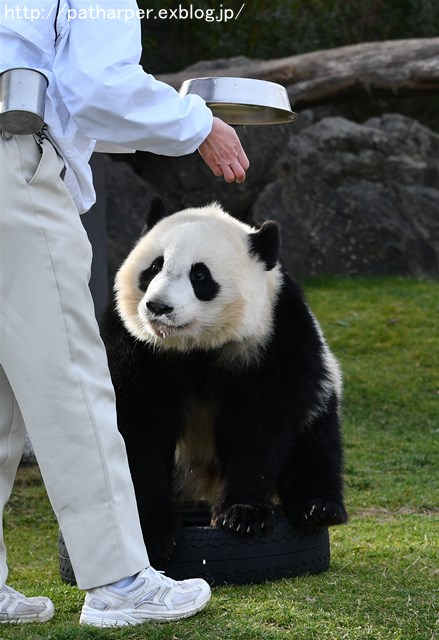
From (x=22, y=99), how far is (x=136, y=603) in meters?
1.32

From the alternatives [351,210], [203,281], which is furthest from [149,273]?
[351,210]

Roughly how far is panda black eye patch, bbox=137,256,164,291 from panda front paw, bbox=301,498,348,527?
932mm

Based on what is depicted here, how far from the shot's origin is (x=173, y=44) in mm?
13320

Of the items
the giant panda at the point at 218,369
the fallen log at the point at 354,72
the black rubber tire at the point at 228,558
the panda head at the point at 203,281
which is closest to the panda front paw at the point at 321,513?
the giant panda at the point at 218,369

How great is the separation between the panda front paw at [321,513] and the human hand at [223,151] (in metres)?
1.22

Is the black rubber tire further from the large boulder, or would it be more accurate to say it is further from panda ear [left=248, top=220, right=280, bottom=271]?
the large boulder

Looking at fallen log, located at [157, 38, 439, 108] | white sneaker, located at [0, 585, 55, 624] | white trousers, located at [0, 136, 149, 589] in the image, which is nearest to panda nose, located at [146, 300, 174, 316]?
white trousers, located at [0, 136, 149, 589]

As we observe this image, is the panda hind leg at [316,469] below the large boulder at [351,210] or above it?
above

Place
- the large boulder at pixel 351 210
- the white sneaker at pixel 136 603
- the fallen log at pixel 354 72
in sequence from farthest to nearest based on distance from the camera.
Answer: the large boulder at pixel 351 210, the fallen log at pixel 354 72, the white sneaker at pixel 136 603

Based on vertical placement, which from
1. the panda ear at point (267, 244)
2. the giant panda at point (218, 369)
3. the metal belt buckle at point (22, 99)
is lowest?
the giant panda at point (218, 369)

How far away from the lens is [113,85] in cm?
249

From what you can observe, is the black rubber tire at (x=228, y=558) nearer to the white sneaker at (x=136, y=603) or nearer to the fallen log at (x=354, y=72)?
the white sneaker at (x=136, y=603)

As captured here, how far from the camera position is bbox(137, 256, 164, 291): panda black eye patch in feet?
11.2

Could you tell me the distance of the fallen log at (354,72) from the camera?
28.8ft
